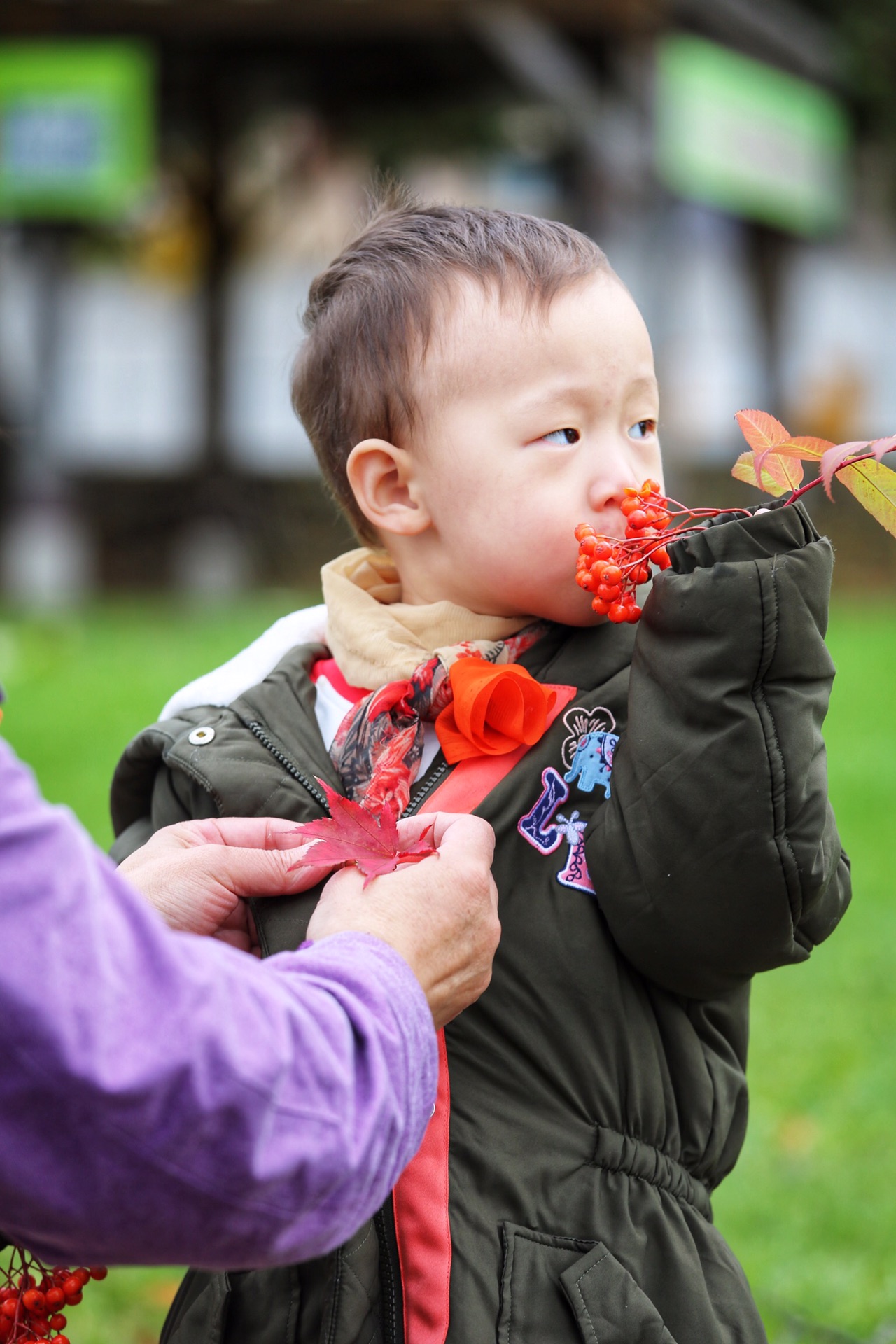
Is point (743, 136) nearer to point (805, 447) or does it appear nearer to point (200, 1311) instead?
point (805, 447)

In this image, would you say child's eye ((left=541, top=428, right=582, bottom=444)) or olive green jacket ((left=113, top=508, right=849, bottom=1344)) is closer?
olive green jacket ((left=113, top=508, right=849, bottom=1344))

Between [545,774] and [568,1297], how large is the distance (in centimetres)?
49

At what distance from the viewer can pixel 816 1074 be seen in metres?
3.06

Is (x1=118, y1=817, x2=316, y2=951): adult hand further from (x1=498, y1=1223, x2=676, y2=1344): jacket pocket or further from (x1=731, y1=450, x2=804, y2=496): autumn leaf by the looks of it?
(x1=731, y1=450, x2=804, y2=496): autumn leaf

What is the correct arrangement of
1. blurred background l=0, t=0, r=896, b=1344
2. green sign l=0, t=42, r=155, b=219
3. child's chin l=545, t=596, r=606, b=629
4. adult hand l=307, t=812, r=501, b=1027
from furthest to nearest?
green sign l=0, t=42, r=155, b=219, blurred background l=0, t=0, r=896, b=1344, child's chin l=545, t=596, r=606, b=629, adult hand l=307, t=812, r=501, b=1027

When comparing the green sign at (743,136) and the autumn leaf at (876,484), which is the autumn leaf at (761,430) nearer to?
the autumn leaf at (876,484)

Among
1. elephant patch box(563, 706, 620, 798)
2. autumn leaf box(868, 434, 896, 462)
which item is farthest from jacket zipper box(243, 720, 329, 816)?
autumn leaf box(868, 434, 896, 462)

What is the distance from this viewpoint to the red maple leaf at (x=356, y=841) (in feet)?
4.06

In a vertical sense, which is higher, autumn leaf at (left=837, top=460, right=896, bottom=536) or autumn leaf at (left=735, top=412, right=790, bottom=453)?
autumn leaf at (left=735, top=412, right=790, bottom=453)

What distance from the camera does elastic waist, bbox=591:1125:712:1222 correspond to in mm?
1349

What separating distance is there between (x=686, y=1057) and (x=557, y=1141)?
0.17m

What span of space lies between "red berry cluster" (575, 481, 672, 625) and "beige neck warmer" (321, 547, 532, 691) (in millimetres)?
213

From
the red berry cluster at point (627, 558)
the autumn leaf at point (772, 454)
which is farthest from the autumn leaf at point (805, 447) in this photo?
the red berry cluster at point (627, 558)

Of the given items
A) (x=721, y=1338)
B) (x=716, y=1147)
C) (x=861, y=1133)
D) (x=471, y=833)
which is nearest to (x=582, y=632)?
(x=471, y=833)
